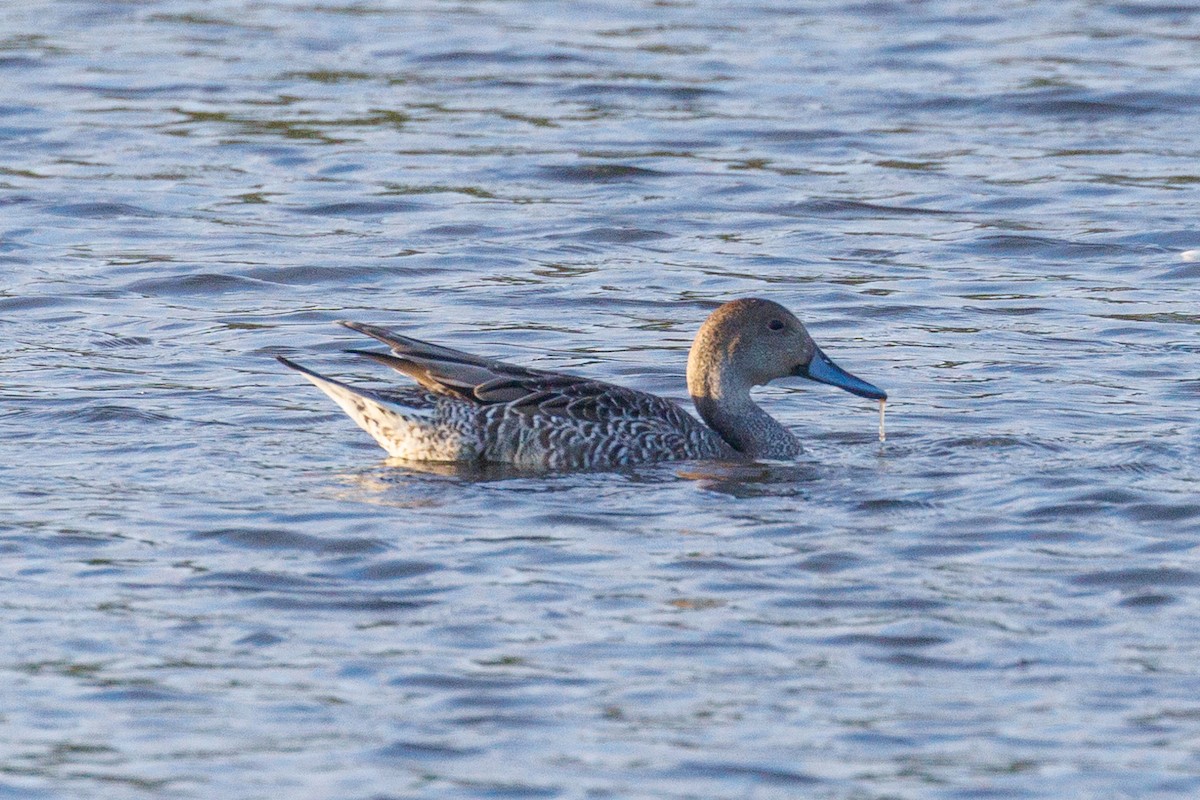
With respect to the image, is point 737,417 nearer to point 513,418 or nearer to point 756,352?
point 756,352

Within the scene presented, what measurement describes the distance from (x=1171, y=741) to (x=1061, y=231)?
315 inches

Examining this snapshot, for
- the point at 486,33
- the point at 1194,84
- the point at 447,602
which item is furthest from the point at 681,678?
the point at 486,33

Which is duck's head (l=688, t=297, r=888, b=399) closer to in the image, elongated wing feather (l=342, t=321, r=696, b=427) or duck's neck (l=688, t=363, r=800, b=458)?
duck's neck (l=688, t=363, r=800, b=458)

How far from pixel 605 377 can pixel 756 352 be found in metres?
1.40

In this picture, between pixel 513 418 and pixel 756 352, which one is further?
pixel 756 352

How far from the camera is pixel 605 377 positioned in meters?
10.8

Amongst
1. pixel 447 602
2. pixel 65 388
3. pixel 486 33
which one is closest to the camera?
pixel 447 602

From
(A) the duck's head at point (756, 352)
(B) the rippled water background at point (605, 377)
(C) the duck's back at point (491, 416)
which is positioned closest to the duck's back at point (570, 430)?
(C) the duck's back at point (491, 416)

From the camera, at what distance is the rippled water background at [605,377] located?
607 centimetres

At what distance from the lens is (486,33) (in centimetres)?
1916

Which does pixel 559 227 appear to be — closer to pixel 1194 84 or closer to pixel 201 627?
pixel 1194 84

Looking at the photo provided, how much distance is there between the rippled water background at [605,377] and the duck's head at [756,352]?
0.34 m

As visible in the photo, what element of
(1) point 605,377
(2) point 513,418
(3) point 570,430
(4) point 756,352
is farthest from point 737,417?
(1) point 605,377

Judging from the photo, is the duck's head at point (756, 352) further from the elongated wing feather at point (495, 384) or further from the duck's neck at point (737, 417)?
the elongated wing feather at point (495, 384)
